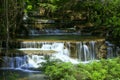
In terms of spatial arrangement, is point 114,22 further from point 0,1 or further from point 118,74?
point 118,74

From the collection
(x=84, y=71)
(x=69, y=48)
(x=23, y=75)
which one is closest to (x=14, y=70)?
(x=23, y=75)

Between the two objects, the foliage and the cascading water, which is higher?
the foliage

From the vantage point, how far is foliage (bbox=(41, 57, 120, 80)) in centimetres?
920

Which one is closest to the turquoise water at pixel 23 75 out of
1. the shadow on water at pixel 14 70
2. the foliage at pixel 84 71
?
the shadow on water at pixel 14 70

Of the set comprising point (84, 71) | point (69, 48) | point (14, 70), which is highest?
point (84, 71)

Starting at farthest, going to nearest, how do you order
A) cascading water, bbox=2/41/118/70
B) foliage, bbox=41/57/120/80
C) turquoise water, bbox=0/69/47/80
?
cascading water, bbox=2/41/118/70 < turquoise water, bbox=0/69/47/80 < foliage, bbox=41/57/120/80

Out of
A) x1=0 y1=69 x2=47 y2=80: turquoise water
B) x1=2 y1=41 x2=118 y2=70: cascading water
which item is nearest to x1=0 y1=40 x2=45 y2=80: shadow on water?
x1=0 y1=69 x2=47 y2=80: turquoise water

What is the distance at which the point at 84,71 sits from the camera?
9289 mm

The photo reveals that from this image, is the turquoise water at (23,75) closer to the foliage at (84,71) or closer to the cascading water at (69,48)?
the cascading water at (69,48)

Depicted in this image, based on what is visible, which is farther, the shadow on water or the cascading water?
the cascading water

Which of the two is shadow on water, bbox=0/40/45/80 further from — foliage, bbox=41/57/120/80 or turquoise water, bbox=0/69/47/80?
foliage, bbox=41/57/120/80

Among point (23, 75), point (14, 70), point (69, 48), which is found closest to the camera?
point (23, 75)

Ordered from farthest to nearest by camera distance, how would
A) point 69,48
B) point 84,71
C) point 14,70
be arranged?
point 69,48, point 14,70, point 84,71

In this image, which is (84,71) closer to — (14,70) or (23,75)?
(23,75)
